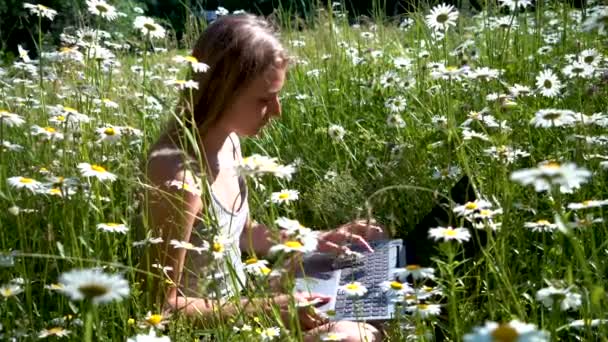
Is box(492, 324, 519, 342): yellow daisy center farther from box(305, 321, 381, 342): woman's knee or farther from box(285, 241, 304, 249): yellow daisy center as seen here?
box(305, 321, 381, 342): woman's knee

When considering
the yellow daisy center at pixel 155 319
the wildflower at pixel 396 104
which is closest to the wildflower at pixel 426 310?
the yellow daisy center at pixel 155 319

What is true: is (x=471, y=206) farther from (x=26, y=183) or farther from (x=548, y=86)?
(x=548, y=86)

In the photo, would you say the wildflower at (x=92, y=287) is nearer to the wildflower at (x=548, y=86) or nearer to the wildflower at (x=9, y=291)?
the wildflower at (x=9, y=291)

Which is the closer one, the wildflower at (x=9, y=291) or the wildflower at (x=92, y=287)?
the wildflower at (x=92, y=287)

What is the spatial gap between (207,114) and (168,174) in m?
0.24

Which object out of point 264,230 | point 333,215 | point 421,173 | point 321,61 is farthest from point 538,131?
point 321,61

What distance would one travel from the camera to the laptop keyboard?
5.17ft

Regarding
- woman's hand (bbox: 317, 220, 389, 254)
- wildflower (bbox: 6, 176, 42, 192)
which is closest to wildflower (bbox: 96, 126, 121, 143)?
wildflower (bbox: 6, 176, 42, 192)

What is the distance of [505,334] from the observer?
0.69 metres

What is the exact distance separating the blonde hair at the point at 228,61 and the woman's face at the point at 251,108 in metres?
0.01

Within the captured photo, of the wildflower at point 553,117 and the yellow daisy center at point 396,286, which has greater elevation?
the wildflower at point 553,117

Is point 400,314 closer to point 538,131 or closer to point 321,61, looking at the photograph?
point 538,131

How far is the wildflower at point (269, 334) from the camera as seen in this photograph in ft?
4.01

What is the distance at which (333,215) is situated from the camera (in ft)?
7.60
